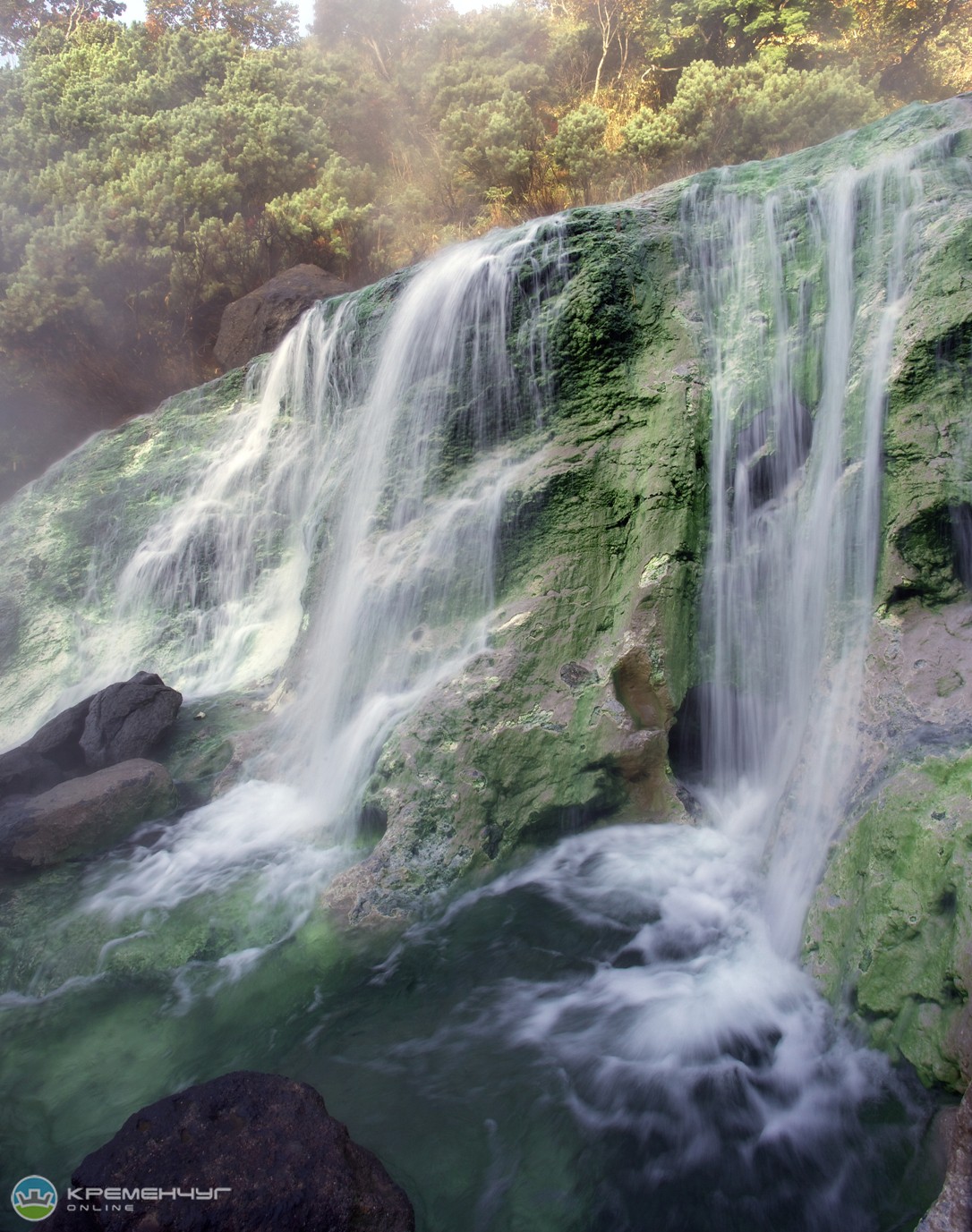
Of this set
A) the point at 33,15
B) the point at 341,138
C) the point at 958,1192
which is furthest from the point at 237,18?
the point at 958,1192

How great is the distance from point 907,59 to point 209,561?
16.9m

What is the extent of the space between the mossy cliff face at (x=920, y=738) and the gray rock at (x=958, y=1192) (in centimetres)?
39

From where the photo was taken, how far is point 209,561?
9.01m

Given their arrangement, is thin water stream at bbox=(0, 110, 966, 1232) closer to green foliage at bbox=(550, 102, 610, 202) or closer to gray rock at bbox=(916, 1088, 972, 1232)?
gray rock at bbox=(916, 1088, 972, 1232)

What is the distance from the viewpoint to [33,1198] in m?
3.02

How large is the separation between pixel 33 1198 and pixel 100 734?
4.20 meters

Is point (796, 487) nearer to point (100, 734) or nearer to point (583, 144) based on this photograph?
point (100, 734)

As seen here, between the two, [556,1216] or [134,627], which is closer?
[556,1216]

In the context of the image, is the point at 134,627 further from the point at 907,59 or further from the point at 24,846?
the point at 907,59

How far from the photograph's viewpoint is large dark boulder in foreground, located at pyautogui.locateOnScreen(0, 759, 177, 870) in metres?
5.30

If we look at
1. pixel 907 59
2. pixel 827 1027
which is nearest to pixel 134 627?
pixel 827 1027

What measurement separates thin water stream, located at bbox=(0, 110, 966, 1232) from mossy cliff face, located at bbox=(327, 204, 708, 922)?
0.23 m

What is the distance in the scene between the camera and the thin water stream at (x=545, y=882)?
300 centimetres

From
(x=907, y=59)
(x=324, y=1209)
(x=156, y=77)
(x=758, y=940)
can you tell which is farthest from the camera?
(x=156, y=77)
